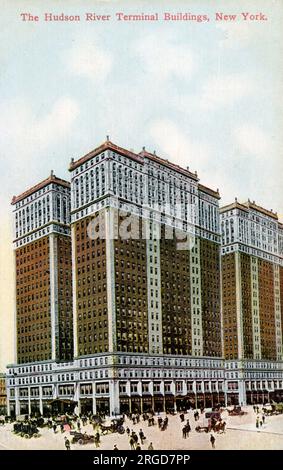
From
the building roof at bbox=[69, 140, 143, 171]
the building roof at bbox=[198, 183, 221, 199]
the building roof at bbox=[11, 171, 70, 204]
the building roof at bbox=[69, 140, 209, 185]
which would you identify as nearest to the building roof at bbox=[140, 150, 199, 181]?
the building roof at bbox=[69, 140, 209, 185]

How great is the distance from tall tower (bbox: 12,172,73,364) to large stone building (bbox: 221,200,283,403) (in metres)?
5.90

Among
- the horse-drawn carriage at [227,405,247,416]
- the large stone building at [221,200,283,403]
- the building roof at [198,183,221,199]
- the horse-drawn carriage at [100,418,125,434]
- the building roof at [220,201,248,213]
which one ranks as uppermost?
the building roof at [198,183,221,199]

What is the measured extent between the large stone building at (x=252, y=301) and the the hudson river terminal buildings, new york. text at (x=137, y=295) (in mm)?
56

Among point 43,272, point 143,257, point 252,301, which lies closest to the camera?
point 143,257

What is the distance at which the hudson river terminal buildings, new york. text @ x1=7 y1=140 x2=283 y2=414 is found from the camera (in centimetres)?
2286

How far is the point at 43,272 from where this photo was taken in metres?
26.3

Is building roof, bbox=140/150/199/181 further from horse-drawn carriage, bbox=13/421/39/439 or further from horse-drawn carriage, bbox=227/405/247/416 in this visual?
horse-drawn carriage, bbox=13/421/39/439

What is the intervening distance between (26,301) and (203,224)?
670 cm

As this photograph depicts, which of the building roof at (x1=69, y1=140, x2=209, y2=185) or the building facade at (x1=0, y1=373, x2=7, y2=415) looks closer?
the building roof at (x1=69, y1=140, x2=209, y2=185)

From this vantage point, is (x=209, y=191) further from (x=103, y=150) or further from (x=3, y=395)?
(x=3, y=395)

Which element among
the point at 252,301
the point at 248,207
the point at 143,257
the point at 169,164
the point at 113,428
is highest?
the point at 169,164

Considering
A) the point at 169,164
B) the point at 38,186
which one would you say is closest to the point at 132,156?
the point at 169,164

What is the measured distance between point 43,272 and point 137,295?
3841mm
